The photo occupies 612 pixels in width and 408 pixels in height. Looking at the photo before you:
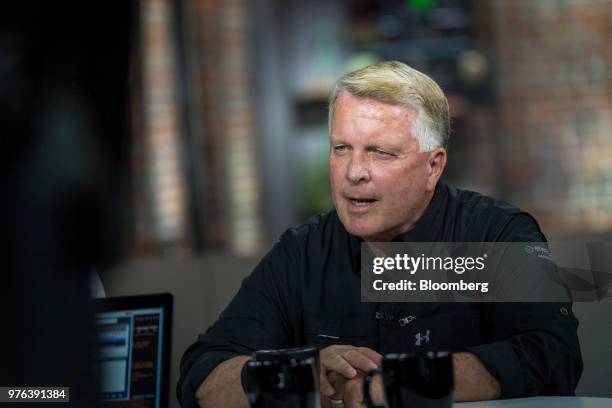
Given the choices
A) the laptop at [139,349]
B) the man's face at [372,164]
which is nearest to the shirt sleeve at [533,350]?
the man's face at [372,164]

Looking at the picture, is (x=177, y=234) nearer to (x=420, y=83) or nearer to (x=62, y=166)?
(x=420, y=83)

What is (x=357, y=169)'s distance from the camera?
5.97 feet

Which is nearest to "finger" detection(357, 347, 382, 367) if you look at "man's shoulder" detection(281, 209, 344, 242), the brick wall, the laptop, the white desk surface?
the white desk surface

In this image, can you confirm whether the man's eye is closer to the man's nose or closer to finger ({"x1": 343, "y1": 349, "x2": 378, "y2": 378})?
the man's nose

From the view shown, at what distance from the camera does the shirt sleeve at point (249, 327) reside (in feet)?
5.71

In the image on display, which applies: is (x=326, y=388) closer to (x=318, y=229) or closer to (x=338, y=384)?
(x=338, y=384)

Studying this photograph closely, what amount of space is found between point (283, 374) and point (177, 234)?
11.2 feet

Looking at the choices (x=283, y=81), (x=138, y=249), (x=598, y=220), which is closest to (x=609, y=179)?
(x=598, y=220)

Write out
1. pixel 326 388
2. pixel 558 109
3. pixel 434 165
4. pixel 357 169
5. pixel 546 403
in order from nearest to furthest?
pixel 546 403
pixel 326 388
pixel 357 169
pixel 434 165
pixel 558 109

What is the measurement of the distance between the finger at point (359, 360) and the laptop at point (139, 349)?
584 millimetres

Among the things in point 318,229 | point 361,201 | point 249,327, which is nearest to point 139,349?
point 249,327

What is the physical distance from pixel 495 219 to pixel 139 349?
0.76 meters

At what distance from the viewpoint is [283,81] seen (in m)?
4.62

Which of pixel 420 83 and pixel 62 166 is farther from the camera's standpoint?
pixel 420 83
